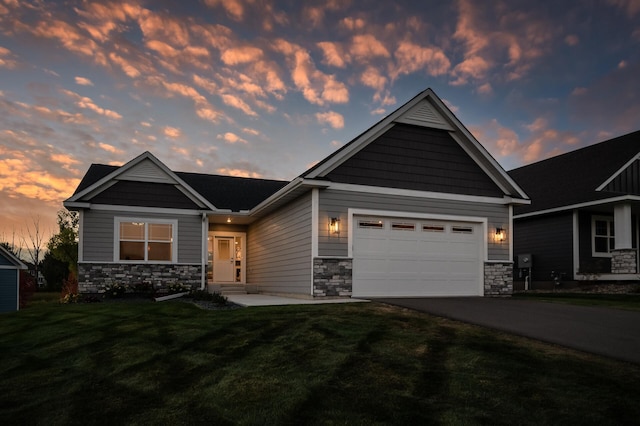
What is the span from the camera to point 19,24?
13.2 metres

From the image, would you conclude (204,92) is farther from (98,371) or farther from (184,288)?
(98,371)

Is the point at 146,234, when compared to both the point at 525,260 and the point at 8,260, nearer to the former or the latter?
the point at 8,260

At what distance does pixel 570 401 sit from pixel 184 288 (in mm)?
13500

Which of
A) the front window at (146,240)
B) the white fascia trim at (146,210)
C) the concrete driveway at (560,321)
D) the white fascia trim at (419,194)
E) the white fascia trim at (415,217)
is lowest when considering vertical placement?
the concrete driveway at (560,321)

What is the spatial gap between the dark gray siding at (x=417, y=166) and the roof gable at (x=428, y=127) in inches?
4.7

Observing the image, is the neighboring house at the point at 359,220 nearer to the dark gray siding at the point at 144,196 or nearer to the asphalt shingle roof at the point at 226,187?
the dark gray siding at the point at 144,196

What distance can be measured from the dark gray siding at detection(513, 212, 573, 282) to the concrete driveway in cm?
867

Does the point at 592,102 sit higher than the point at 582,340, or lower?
higher

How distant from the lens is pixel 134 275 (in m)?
16.2

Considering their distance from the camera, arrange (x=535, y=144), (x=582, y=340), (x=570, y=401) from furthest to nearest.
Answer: (x=535, y=144), (x=582, y=340), (x=570, y=401)

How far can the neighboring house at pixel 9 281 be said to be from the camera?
72.8 ft

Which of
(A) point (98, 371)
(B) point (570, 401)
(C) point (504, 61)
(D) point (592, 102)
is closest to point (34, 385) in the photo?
(A) point (98, 371)

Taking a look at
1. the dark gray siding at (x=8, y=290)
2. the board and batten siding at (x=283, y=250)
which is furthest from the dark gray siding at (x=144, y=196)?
the dark gray siding at (x=8, y=290)

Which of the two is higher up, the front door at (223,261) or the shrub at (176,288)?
the front door at (223,261)
